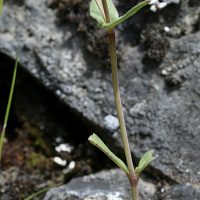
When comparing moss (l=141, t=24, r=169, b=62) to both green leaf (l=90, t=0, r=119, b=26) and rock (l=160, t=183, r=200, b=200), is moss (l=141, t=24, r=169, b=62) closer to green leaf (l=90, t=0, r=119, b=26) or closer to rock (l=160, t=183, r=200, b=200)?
rock (l=160, t=183, r=200, b=200)

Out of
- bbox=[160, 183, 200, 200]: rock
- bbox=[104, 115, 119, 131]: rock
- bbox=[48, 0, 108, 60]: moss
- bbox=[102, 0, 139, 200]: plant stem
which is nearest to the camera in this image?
bbox=[102, 0, 139, 200]: plant stem

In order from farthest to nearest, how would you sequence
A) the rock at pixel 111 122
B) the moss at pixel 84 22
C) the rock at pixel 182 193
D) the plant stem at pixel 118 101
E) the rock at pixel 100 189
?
the moss at pixel 84 22
the rock at pixel 111 122
the rock at pixel 100 189
the rock at pixel 182 193
the plant stem at pixel 118 101

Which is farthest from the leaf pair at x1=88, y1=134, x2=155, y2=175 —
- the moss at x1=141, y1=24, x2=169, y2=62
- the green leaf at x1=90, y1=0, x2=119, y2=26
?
the moss at x1=141, y1=24, x2=169, y2=62

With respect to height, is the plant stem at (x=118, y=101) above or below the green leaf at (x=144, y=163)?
above

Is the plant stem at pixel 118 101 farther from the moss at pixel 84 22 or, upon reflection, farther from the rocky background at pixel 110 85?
the moss at pixel 84 22

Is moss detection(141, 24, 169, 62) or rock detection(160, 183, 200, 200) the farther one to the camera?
moss detection(141, 24, 169, 62)

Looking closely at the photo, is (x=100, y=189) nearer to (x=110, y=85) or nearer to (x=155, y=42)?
(x=110, y=85)

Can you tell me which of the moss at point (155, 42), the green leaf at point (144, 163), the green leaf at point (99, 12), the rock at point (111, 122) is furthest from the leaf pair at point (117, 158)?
the moss at point (155, 42)

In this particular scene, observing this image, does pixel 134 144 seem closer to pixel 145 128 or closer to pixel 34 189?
pixel 145 128
